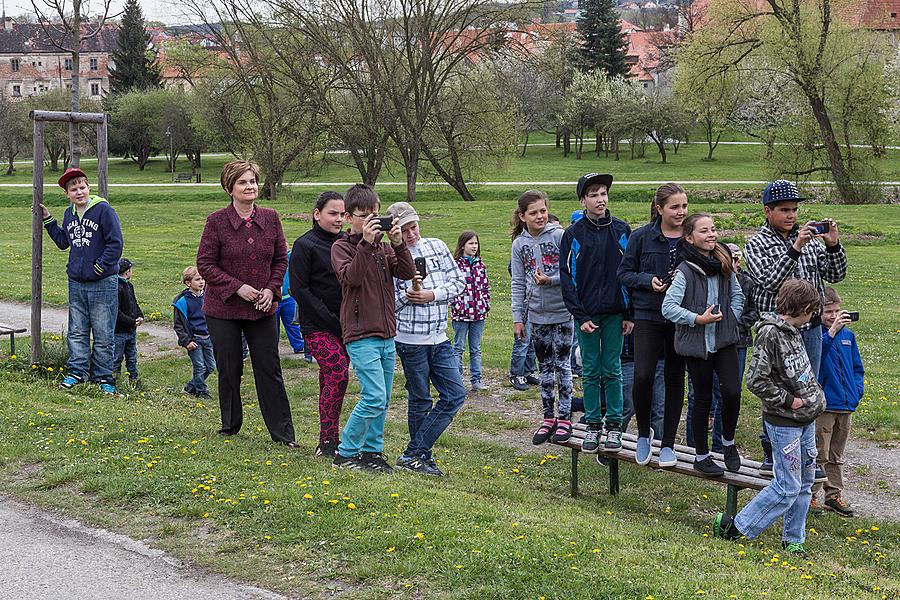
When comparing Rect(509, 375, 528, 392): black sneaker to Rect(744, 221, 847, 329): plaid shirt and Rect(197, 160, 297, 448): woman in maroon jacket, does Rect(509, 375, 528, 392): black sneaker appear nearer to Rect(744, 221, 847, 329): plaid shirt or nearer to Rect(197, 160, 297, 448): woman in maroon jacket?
Rect(197, 160, 297, 448): woman in maroon jacket

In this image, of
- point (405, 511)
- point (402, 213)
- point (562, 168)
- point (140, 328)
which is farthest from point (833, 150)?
point (405, 511)

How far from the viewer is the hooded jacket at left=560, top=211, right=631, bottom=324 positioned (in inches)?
305

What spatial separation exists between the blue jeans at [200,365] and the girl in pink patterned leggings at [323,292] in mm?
4175

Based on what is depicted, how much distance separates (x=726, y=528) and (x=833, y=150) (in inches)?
1475

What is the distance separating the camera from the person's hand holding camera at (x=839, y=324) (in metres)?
7.54

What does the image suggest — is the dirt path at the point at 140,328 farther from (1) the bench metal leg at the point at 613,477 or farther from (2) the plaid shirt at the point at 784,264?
(2) the plaid shirt at the point at 784,264

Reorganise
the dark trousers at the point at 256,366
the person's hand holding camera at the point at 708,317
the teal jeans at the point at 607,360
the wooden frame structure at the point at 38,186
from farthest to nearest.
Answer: the wooden frame structure at the point at 38,186
the dark trousers at the point at 256,366
the teal jeans at the point at 607,360
the person's hand holding camera at the point at 708,317

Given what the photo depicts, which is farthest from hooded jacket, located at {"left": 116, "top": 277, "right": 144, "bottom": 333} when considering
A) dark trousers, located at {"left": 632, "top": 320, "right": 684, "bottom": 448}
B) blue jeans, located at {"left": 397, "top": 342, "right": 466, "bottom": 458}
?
dark trousers, located at {"left": 632, "top": 320, "right": 684, "bottom": 448}

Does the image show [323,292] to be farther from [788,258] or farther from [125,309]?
[125,309]

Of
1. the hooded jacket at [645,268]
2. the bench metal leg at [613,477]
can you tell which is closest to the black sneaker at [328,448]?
the bench metal leg at [613,477]

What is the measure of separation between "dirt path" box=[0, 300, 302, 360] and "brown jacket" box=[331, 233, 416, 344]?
22.1 ft

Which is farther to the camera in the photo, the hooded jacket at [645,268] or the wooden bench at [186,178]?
the wooden bench at [186,178]

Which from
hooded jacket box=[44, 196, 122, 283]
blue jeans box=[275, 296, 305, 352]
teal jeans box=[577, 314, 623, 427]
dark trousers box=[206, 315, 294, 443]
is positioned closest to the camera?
teal jeans box=[577, 314, 623, 427]

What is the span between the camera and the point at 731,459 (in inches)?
287
